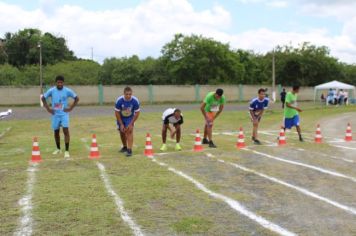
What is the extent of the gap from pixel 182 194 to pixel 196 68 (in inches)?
2014

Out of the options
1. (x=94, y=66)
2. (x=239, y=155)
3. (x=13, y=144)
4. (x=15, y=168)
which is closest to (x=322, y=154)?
(x=239, y=155)

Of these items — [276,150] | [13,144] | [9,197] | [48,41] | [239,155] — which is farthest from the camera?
[48,41]

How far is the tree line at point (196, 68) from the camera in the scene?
57.1m

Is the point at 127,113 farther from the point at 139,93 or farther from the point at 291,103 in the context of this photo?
the point at 139,93

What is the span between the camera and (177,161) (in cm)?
991

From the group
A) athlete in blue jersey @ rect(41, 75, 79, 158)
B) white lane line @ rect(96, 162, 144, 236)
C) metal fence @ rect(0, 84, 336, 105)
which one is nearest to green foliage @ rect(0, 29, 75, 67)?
metal fence @ rect(0, 84, 336, 105)

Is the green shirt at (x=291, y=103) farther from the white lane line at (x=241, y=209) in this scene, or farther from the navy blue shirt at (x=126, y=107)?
the white lane line at (x=241, y=209)

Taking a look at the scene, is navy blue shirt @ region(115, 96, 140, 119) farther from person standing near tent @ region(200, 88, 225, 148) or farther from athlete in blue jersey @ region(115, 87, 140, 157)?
person standing near tent @ region(200, 88, 225, 148)

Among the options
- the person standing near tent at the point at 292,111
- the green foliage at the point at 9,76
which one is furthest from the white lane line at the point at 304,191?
the green foliage at the point at 9,76

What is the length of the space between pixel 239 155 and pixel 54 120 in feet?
14.0

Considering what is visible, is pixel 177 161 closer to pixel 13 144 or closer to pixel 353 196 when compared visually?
pixel 353 196

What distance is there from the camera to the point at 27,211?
6012 mm

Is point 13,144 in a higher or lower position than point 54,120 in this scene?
lower

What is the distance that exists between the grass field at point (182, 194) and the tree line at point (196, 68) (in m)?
44.7
